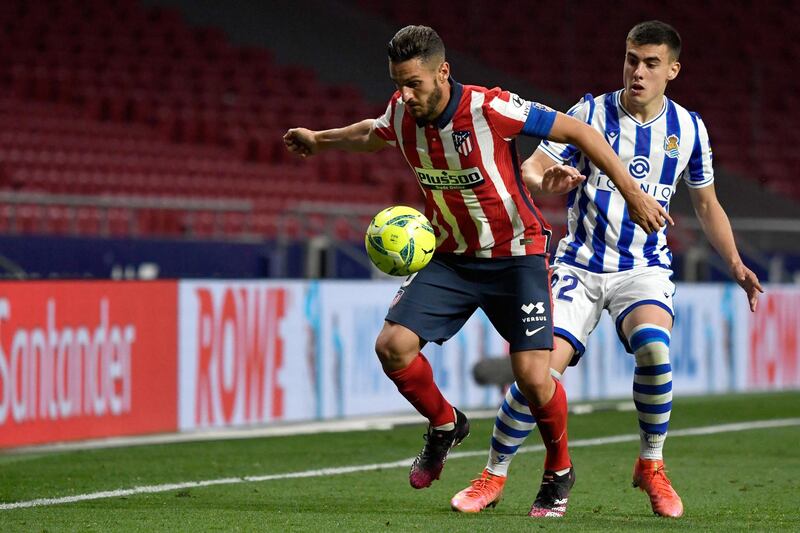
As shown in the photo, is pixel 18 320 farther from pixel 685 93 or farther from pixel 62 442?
pixel 685 93

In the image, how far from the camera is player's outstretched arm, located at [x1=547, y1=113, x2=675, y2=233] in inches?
220

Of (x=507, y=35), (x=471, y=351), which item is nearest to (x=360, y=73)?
(x=507, y=35)

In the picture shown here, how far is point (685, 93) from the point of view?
81.2ft

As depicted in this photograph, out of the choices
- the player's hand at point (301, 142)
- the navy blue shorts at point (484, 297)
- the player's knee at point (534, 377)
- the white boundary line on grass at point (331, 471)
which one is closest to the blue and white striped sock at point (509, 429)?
the player's knee at point (534, 377)

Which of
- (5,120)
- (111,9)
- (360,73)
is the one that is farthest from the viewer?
(360,73)

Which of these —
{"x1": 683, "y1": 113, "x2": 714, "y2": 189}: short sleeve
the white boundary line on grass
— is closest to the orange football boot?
{"x1": 683, "y1": 113, "x2": 714, "y2": 189}: short sleeve

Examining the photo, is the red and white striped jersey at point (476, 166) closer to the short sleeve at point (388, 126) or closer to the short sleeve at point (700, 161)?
the short sleeve at point (388, 126)

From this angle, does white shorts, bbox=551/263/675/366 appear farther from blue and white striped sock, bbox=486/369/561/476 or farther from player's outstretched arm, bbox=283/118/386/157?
player's outstretched arm, bbox=283/118/386/157

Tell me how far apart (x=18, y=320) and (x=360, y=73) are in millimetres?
14301

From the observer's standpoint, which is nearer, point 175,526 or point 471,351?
point 175,526

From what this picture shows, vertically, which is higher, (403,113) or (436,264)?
(403,113)

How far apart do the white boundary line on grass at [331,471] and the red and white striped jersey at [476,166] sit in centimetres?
207

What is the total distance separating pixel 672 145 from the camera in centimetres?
654

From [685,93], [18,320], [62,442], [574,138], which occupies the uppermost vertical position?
[685,93]
